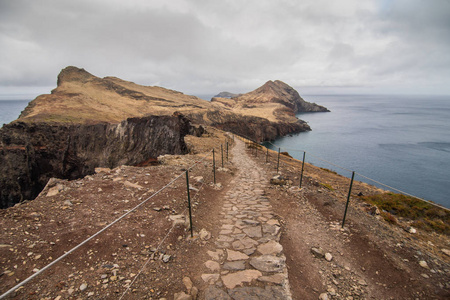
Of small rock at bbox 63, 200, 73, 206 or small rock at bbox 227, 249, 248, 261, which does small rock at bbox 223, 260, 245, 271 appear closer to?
small rock at bbox 227, 249, 248, 261

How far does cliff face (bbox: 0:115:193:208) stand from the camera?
102ft

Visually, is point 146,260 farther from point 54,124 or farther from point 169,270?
point 54,124

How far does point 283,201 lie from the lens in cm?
980

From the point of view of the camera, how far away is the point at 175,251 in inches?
234

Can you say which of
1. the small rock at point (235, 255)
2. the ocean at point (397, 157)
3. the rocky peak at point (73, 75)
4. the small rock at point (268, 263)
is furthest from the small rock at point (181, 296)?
the rocky peak at point (73, 75)

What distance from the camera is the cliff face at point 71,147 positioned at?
3112cm

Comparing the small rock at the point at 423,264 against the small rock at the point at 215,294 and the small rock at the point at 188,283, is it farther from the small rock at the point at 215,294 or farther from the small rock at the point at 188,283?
the small rock at the point at 188,283

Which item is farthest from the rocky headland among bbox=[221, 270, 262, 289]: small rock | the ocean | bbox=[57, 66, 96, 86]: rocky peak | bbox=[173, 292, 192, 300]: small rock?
bbox=[173, 292, 192, 300]: small rock

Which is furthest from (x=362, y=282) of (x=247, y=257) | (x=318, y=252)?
(x=247, y=257)

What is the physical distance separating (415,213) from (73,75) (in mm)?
105373

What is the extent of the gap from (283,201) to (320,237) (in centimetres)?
292

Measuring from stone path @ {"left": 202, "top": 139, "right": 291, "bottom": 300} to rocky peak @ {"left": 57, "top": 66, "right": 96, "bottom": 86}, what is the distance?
91791mm

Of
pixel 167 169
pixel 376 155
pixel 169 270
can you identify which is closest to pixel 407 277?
pixel 169 270

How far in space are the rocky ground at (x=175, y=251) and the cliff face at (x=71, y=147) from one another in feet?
93.7
